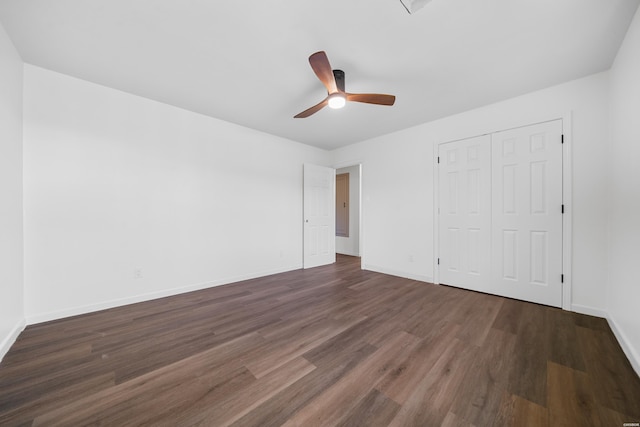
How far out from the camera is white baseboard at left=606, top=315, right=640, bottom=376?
5.03 feet

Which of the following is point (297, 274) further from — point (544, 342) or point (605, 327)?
point (605, 327)

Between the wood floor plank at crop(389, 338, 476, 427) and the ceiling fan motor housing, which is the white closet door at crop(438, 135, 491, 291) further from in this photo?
the ceiling fan motor housing

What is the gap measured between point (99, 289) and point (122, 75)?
232 centimetres

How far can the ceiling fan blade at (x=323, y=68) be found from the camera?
170 cm

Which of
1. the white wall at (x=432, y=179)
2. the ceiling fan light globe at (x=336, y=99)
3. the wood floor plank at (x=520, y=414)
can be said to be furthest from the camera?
the white wall at (x=432, y=179)

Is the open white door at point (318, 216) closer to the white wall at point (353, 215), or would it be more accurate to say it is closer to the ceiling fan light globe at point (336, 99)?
the white wall at point (353, 215)

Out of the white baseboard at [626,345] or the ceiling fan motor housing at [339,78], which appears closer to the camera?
the white baseboard at [626,345]

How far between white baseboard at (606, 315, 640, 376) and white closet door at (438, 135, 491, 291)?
3.43 feet

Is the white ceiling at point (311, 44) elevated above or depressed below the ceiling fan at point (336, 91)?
above

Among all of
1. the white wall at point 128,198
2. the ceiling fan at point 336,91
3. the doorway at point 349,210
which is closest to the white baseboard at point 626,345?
the ceiling fan at point 336,91

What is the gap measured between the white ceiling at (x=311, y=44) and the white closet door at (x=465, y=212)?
28.4 inches

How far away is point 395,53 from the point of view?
200 cm

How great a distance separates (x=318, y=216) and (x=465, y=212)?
2.62 meters

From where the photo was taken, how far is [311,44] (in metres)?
1.88
